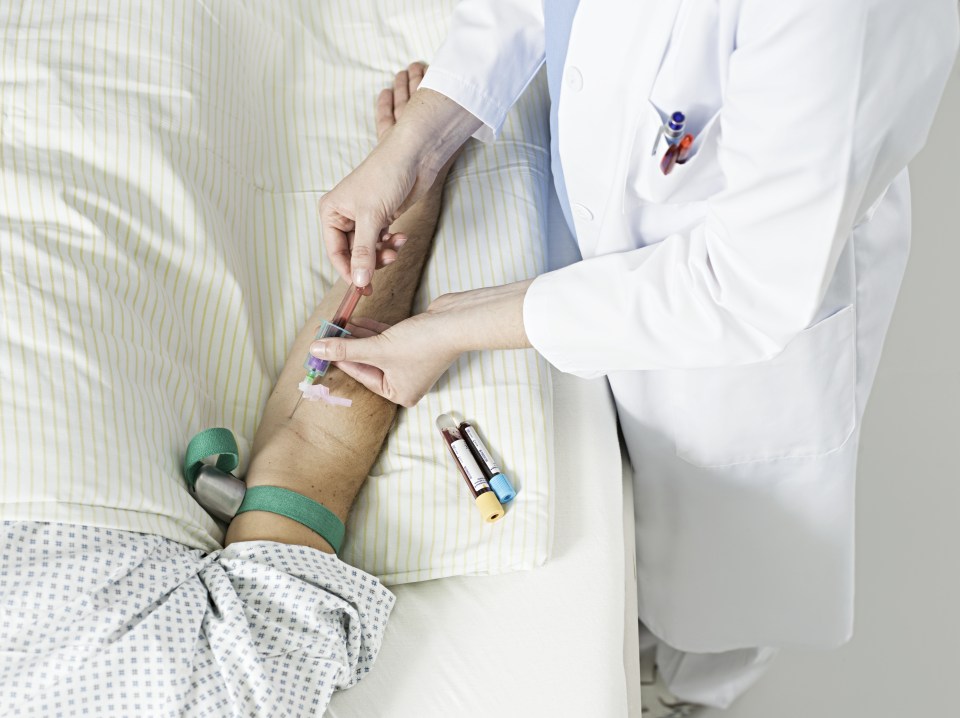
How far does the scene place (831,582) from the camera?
1.44 m

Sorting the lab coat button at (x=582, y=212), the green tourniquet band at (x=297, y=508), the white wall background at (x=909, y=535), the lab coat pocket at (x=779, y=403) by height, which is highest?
the lab coat button at (x=582, y=212)

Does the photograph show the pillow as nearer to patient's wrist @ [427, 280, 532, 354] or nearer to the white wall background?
patient's wrist @ [427, 280, 532, 354]

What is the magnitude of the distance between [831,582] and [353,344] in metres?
0.92

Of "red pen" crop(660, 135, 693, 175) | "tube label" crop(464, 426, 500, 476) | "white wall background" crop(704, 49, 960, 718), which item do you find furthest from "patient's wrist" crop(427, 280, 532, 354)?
"white wall background" crop(704, 49, 960, 718)

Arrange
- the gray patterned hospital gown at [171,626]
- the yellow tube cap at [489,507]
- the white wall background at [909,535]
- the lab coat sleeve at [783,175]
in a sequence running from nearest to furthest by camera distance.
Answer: the lab coat sleeve at [783,175] < the gray patterned hospital gown at [171,626] < the yellow tube cap at [489,507] < the white wall background at [909,535]

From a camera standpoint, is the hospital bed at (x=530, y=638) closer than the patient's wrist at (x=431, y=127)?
Yes

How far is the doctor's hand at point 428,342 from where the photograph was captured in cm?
108

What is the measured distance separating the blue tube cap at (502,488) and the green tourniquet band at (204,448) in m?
0.34

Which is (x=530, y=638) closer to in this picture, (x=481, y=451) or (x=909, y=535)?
(x=481, y=451)

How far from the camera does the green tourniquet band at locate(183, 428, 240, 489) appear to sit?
1.06 metres

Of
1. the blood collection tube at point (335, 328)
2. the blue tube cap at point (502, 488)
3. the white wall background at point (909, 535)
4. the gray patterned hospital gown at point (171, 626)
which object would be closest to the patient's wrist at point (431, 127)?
the blood collection tube at point (335, 328)

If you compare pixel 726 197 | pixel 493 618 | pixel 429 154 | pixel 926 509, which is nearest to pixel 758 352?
pixel 726 197

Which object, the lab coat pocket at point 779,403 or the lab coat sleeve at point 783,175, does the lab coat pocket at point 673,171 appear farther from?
the lab coat pocket at point 779,403

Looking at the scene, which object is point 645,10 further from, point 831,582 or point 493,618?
point 831,582
